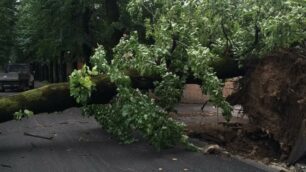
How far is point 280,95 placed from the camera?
8.77 metres

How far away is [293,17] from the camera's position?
8.69m

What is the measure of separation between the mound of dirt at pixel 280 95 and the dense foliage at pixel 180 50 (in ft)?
1.05

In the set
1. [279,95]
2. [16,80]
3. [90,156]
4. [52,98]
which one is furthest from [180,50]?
[16,80]

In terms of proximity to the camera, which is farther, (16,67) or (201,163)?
(16,67)

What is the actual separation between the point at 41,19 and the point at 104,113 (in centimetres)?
1085

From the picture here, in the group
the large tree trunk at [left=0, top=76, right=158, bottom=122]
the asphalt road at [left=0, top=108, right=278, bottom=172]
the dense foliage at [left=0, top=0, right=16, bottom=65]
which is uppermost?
the dense foliage at [left=0, top=0, right=16, bottom=65]

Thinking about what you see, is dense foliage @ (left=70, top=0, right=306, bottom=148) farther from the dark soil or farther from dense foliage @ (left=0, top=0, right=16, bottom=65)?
dense foliage @ (left=0, top=0, right=16, bottom=65)

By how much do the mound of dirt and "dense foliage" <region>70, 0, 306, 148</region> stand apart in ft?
1.05

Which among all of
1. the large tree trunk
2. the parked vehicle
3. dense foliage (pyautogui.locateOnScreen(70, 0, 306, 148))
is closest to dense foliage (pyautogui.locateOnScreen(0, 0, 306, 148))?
dense foliage (pyautogui.locateOnScreen(70, 0, 306, 148))

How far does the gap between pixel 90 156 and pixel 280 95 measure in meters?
3.27

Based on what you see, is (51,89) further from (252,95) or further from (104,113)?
(252,95)

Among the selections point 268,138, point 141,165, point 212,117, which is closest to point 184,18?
point 268,138

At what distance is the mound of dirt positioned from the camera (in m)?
8.41

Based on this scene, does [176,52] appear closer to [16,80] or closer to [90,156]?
[90,156]
